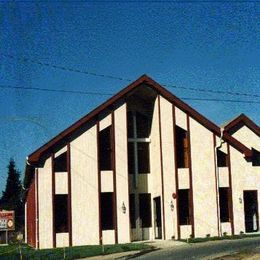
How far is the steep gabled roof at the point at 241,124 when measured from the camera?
118 feet

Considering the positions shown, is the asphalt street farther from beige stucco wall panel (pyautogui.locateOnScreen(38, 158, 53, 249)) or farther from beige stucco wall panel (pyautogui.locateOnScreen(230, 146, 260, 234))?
beige stucco wall panel (pyautogui.locateOnScreen(38, 158, 53, 249))

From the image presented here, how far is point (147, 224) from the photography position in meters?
33.2

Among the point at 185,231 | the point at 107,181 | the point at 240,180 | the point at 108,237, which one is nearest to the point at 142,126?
the point at 107,181

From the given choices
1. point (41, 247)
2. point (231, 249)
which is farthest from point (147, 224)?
point (231, 249)

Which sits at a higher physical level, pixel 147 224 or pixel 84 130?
pixel 84 130

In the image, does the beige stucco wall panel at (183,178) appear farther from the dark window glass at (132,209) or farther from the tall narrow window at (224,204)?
the dark window glass at (132,209)

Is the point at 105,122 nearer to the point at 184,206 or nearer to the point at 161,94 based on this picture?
the point at 161,94

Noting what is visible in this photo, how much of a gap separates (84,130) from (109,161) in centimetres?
233

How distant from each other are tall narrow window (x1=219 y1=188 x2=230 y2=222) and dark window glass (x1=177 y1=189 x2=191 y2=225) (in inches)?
80.2

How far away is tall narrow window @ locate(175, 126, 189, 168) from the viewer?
108ft

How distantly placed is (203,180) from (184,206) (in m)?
1.86

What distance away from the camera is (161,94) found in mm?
32875

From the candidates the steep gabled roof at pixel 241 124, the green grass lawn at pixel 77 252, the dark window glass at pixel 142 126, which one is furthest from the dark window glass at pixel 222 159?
the green grass lawn at pixel 77 252

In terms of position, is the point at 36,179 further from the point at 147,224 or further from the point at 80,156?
the point at 147,224
